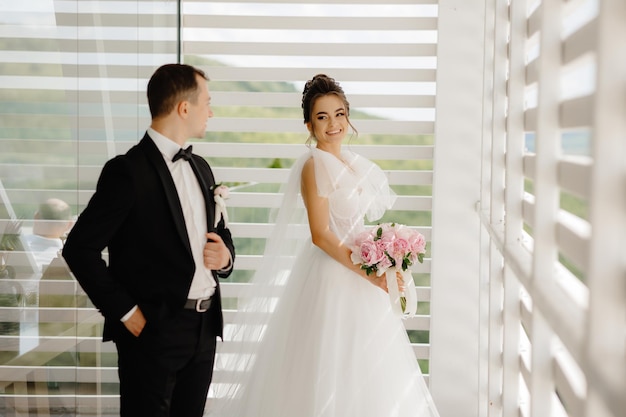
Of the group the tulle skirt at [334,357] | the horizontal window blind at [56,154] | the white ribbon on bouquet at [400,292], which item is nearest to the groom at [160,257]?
the horizontal window blind at [56,154]

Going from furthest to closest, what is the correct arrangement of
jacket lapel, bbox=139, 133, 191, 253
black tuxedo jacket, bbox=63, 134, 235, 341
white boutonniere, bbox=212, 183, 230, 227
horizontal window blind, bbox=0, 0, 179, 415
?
white boutonniere, bbox=212, 183, 230, 227 < jacket lapel, bbox=139, 133, 191, 253 < black tuxedo jacket, bbox=63, 134, 235, 341 < horizontal window blind, bbox=0, 0, 179, 415

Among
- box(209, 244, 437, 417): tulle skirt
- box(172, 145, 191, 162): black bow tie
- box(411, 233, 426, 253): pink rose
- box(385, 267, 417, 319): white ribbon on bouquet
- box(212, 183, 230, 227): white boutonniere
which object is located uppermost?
box(172, 145, 191, 162): black bow tie

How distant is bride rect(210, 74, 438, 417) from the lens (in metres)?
3.48

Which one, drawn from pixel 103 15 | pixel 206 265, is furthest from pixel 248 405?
pixel 103 15

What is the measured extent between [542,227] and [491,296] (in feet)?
5.77

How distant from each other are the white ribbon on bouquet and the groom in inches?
32.8

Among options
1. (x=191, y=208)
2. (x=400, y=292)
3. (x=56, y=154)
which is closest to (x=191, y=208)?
(x=191, y=208)

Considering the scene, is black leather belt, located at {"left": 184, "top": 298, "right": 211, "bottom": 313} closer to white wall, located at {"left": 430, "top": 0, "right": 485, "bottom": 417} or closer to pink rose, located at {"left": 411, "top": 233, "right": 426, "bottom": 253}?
pink rose, located at {"left": 411, "top": 233, "right": 426, "bottom": 253}

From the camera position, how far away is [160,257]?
284cm

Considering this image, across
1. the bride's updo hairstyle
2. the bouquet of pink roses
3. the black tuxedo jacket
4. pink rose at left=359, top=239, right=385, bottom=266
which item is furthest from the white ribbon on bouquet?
the black tuxedo jacket

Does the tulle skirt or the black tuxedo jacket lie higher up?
the black tuxedo jacket

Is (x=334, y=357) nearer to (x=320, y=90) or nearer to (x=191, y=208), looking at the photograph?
(x=191, y=208)

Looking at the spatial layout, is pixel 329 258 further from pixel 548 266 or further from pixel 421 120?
pixel 548 266

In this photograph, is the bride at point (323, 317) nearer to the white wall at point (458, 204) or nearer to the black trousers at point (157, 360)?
the black trousers at point (157, 360)
